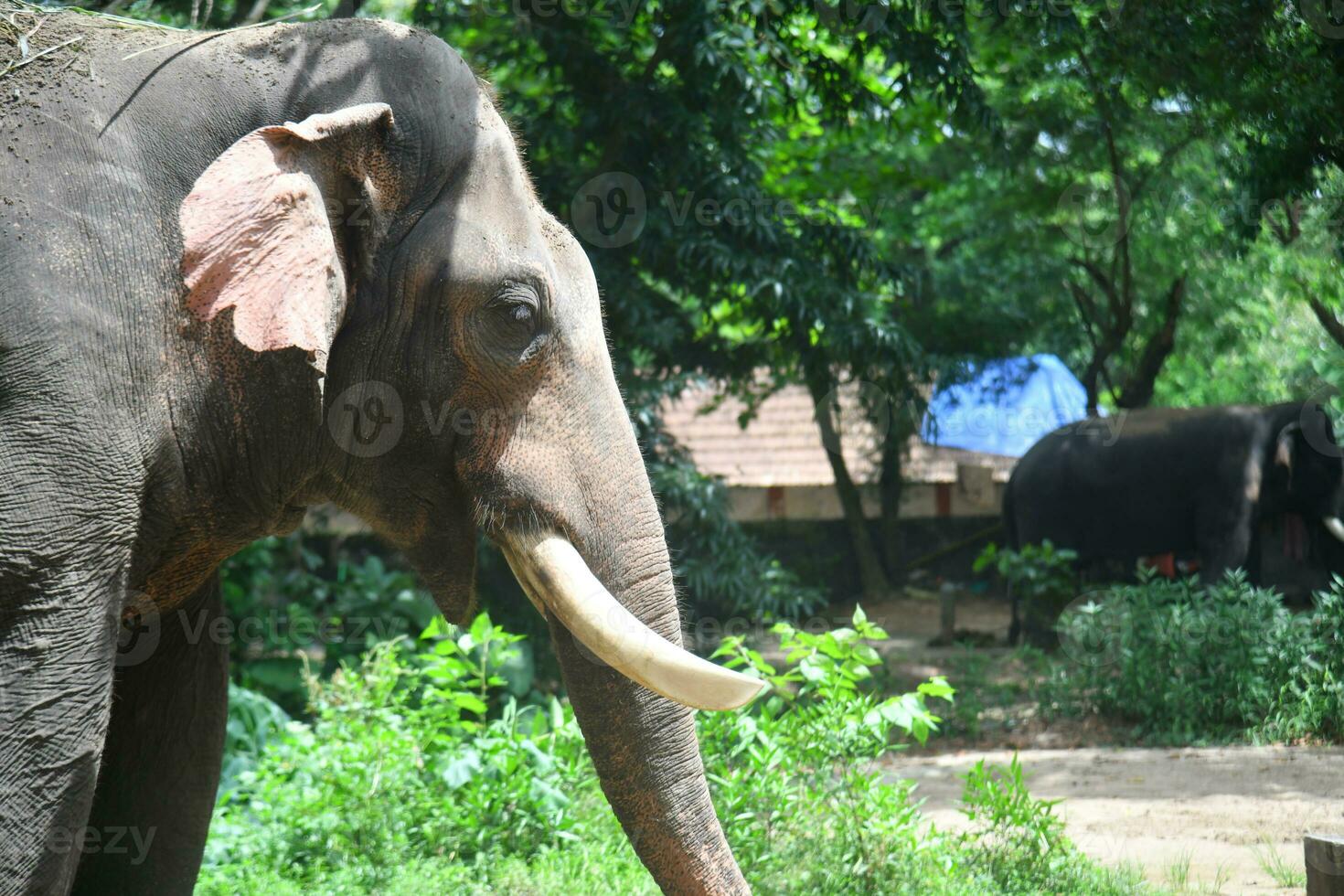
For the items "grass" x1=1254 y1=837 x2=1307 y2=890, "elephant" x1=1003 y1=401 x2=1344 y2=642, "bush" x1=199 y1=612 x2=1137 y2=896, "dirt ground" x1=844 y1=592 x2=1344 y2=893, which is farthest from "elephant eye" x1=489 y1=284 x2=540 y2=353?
"elephant" x1=1003 y1=401 x2=1344 y2=642

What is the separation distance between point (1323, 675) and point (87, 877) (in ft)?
20.4

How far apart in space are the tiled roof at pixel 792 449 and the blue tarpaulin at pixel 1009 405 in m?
0.30

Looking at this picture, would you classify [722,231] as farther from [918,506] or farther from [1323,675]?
[918,506]

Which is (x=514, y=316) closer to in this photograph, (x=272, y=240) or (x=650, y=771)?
(x=272, y=240)

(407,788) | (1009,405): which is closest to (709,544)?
(407,788)

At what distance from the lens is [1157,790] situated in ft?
21.4

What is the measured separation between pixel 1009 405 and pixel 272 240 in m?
13.2

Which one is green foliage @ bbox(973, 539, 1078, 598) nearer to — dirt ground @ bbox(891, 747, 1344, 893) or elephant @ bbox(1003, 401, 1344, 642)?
elephant @ bbox(1003, 401, 1344, 642)

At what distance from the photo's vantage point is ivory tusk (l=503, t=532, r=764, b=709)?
2520 mm

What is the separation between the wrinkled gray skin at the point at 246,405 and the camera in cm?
238

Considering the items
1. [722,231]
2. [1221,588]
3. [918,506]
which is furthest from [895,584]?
[722,231]

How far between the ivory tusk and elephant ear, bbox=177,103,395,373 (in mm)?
602

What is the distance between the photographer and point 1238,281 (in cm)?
1323

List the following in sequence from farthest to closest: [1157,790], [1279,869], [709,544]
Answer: [709,544] → [1157,790] → [1279,869]
